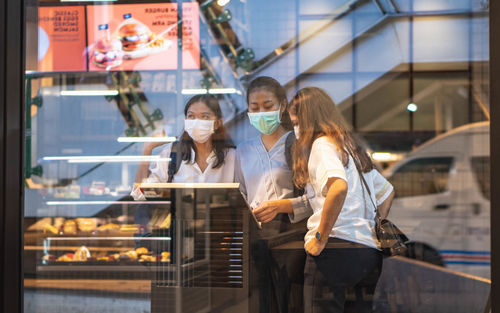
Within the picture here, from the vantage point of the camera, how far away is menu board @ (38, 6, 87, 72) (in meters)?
2.74

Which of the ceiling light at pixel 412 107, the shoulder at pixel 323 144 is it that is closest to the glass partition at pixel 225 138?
the ceiling light at pixel 412 107

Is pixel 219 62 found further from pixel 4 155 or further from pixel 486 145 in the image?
pixel 486 145

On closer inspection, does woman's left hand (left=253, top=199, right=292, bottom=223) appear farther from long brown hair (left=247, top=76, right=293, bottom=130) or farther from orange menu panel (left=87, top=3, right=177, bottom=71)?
orange menu panel (left=87, top=3, right=177, bottom=71)

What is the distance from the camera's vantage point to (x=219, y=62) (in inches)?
103

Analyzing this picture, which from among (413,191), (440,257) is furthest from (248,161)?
(440,257)

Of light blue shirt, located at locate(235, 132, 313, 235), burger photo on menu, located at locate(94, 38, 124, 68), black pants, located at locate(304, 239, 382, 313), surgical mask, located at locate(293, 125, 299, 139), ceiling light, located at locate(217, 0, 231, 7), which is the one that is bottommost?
black pants, located at locate(304, 239, 382, 313)

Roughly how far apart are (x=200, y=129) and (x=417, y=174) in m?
0.97

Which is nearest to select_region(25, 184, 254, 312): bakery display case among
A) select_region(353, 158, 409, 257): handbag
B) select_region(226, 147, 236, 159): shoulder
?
select_region(226, 147, 236, 159): shoulder

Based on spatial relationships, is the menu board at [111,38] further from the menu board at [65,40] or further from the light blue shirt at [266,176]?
the light blue shirt at [266,176]

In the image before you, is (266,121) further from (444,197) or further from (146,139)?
(444,197)

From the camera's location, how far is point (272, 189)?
8.11ft

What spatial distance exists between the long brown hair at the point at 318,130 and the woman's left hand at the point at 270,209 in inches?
4.2

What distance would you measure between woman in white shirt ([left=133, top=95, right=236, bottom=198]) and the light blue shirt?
58 millimetres

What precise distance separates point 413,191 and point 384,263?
0.33 meters
